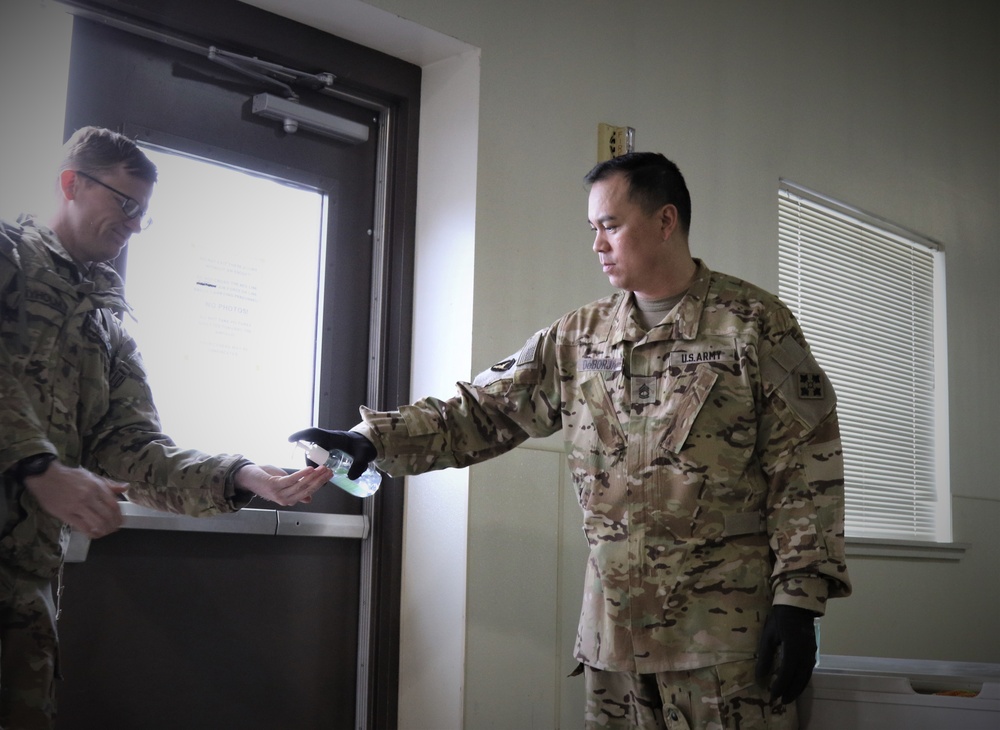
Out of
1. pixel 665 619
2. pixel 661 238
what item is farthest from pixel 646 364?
pixel 665 619

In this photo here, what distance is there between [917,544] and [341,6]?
10.8 feet

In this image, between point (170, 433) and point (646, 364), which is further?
point (170, 433)

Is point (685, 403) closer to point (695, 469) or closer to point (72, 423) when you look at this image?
point (695, 469)

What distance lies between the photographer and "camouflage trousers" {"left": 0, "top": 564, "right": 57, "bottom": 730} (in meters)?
1.90

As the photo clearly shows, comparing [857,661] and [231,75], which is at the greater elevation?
[231,75]

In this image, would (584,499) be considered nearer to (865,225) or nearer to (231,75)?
(231,75)

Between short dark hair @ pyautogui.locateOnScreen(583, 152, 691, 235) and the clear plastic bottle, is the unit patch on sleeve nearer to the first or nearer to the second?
short dark hair @ pyautogui.locateOnScreen(583, 152, 691, 235)

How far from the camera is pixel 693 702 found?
217 cm

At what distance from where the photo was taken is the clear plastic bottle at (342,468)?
7.44ft

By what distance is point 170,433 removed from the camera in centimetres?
272

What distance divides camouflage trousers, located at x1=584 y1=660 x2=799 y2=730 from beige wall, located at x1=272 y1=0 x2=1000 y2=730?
661 mm

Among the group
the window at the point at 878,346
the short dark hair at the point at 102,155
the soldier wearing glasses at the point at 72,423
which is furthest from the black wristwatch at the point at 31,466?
the window at the point at 878,346

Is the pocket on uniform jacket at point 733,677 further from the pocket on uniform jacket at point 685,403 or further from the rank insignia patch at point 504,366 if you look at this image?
the rank insignia patch at point 504,366

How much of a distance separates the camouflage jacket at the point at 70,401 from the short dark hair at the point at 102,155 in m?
0.19
